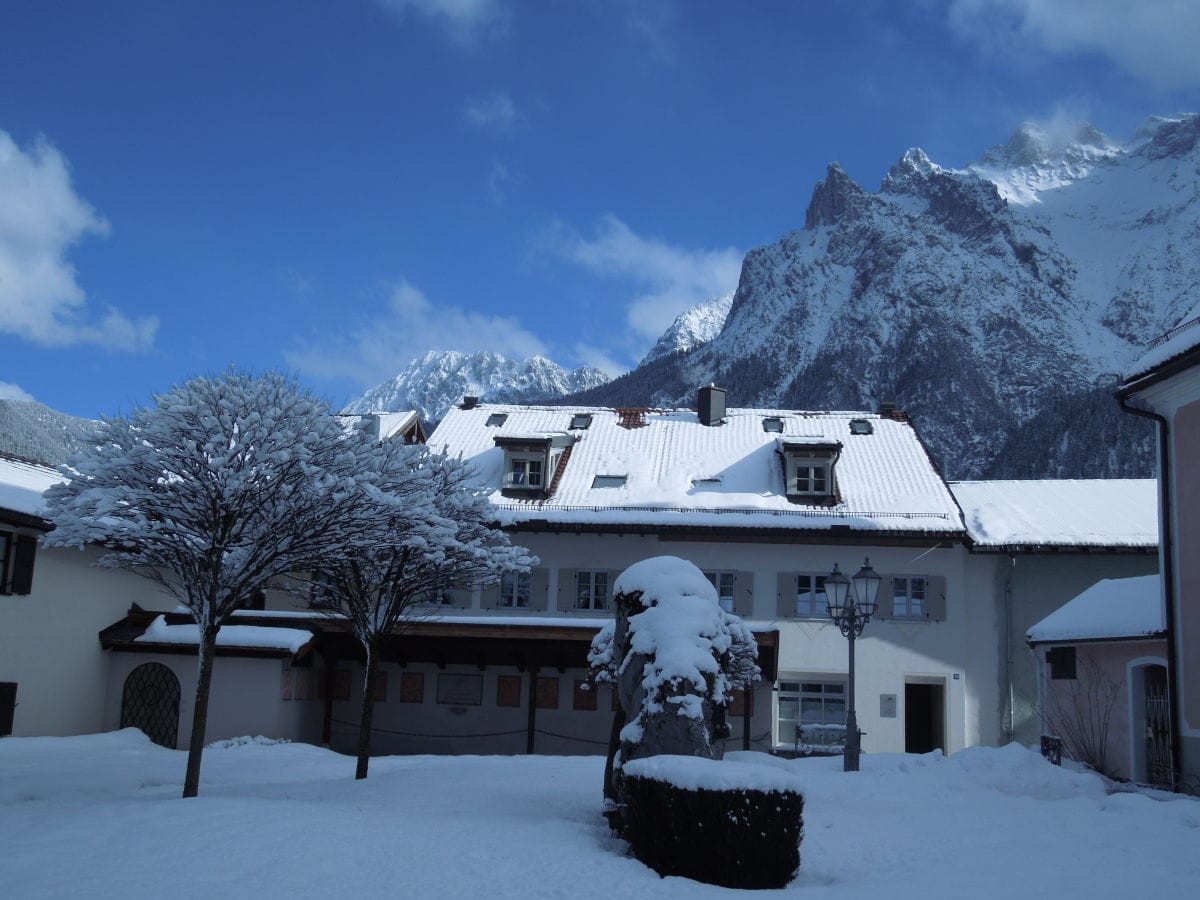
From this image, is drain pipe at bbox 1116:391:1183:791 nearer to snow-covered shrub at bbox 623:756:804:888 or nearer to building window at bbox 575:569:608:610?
snow-covered shrub at bbox 623:756:804:888

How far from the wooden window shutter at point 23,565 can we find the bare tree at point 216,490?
822cm

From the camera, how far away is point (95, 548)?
23297mm

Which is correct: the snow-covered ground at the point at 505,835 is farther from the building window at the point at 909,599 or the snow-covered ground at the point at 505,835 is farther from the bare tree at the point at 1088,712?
the building window at the point at 909,599

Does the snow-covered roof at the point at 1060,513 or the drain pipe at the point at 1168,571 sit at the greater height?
the snow-covered roof at the point at 1060,513

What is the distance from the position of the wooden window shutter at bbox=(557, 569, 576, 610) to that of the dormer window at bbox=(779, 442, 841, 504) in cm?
611

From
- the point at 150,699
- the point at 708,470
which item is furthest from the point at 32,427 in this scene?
the point at 708,470

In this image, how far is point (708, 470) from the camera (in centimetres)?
3027

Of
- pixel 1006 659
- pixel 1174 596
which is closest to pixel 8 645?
pixel 1174 596

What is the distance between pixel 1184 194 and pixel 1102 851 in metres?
208

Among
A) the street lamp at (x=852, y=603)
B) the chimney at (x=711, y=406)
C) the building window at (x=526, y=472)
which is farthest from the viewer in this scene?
the chimney at (x=711, y=406)

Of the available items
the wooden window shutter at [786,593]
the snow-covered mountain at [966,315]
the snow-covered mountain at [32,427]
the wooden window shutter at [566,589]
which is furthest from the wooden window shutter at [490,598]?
the snow-covered mountain at [966,315]

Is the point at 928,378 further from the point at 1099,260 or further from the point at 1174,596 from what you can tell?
the point at 1174,596

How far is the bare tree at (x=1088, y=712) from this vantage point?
1800cm

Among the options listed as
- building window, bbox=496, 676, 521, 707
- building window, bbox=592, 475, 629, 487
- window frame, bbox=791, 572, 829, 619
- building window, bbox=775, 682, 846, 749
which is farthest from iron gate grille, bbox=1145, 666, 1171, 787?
building window, bbox=592, 475, 629, 487
